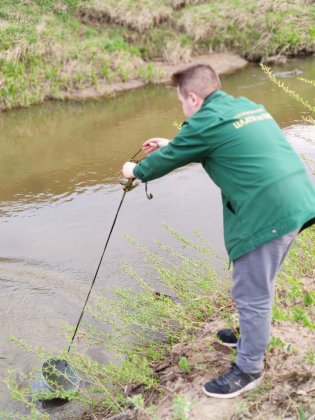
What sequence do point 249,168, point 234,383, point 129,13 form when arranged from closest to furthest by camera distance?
1. point 249,168
2. point 234,383
3. point 129,13

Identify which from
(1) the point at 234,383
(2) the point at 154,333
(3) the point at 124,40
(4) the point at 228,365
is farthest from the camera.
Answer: (3) the point at 124,40

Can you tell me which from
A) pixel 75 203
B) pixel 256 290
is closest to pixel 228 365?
pixel 256 290

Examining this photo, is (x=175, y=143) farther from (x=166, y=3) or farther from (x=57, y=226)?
(x=166, y=3)

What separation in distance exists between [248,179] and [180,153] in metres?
0.36

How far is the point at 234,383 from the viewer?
255cm

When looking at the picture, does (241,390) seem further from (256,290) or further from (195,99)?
(195,99)

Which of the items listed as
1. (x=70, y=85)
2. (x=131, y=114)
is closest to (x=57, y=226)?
(x=131, y=114)

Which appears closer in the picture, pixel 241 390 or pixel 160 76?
pixel 241 390

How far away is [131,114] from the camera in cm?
1046

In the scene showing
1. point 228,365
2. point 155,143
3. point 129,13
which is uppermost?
point 129,13

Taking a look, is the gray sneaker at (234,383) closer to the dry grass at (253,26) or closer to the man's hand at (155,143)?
the man's hand at (155,143)

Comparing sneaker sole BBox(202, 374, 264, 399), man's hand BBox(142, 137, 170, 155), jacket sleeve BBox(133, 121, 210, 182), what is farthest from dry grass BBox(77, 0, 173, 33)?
sneaker sole BBox(202, 374, 264, 399)

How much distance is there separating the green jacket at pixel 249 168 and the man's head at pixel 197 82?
10 cm

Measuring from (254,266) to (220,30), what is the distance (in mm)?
13859
